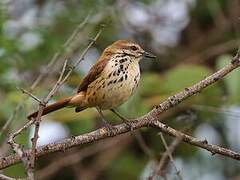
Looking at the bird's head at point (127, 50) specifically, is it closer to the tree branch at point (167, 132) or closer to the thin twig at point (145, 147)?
the thin twig at point (145, 147)

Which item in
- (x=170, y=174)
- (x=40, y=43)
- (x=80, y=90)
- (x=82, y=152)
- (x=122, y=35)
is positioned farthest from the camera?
(x=122, y=35)

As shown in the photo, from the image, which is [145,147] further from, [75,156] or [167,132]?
[75,156]

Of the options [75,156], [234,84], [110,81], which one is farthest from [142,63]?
[110,81]

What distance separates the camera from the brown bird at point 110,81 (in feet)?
17.2

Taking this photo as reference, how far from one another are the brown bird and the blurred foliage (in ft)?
1.02

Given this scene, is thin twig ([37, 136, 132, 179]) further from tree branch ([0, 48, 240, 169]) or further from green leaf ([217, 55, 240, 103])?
tree branch ([0, 48, 240, 169])

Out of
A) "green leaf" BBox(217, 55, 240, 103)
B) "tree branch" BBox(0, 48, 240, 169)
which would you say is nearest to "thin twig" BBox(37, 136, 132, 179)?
"green leaf" BBox(217, 55, 240, 103)

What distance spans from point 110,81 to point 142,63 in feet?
9.59

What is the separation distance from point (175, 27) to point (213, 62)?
0.56 meters

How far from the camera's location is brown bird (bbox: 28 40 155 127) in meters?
5.23

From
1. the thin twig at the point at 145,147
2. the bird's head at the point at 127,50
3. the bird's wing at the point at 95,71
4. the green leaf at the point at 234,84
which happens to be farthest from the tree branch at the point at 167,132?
the green leaf at the point at 234,84

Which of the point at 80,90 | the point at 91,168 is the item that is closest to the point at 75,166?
the point at 91,168

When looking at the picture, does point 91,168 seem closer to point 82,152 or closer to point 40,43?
point 82,152

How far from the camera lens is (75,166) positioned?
7.72m
